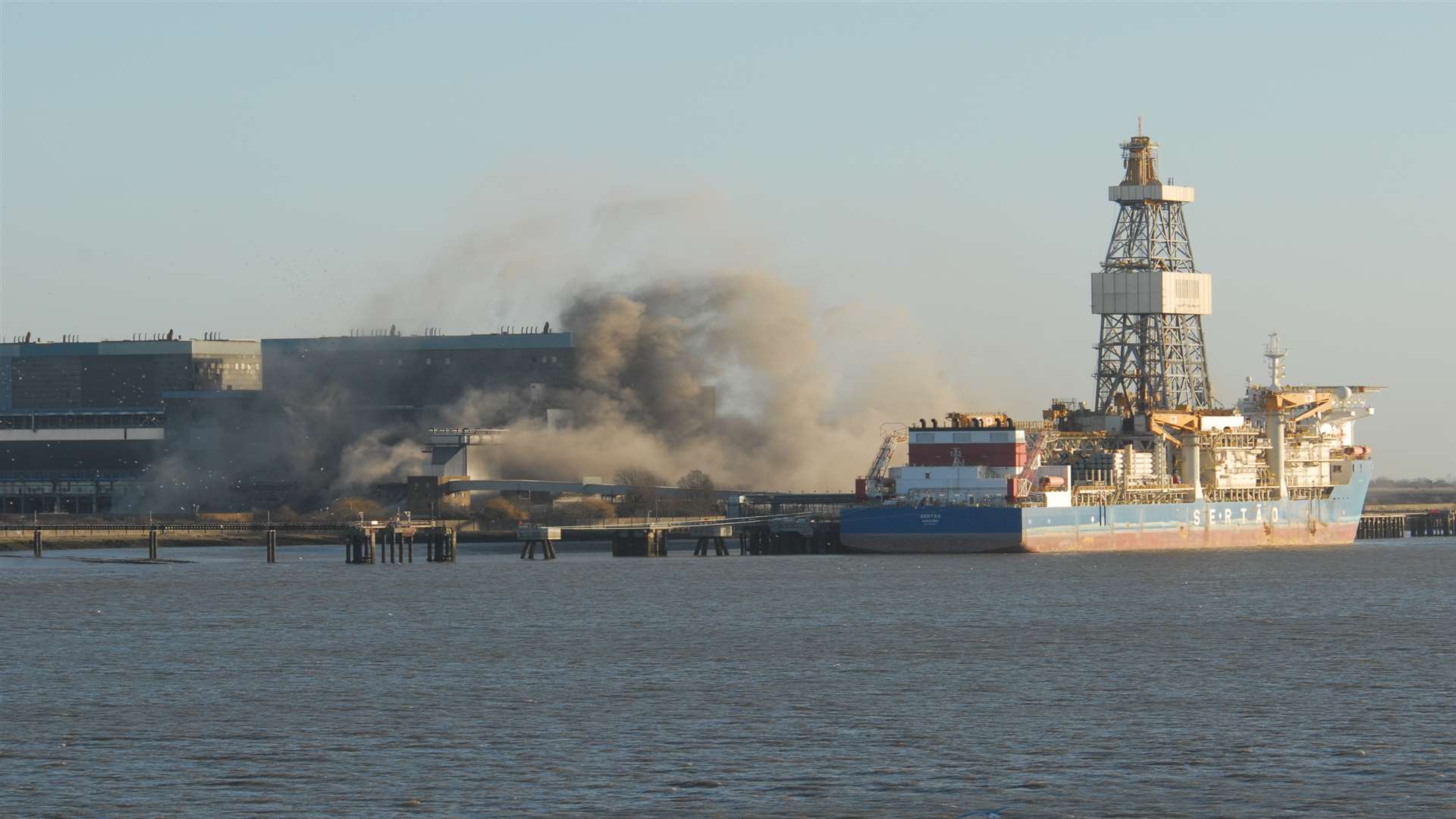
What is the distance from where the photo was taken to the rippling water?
30.3 m

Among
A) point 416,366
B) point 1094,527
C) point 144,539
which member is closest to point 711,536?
point 1094,527

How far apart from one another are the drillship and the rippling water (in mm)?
23039

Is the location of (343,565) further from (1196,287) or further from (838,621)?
(1196,287)

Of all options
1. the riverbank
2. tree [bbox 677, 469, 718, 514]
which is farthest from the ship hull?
the riverbank

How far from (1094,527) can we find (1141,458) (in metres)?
7.80

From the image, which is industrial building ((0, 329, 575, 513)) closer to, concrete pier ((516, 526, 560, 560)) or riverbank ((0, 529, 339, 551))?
riverbank ((0, 529, 339, 551))

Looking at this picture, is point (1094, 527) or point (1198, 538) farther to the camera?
point (1198, 538)

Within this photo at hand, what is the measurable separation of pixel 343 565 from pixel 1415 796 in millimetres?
73805

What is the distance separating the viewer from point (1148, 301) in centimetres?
11938

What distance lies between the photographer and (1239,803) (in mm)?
29188

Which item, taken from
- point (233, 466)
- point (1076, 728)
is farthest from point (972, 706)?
point (233, 466)

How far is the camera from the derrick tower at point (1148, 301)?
391 feet

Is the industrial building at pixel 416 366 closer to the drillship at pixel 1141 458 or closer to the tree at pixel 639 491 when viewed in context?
the tree at pixel 639 491

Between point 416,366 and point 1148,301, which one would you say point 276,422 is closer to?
point 416,366
